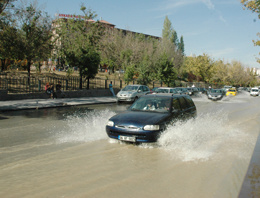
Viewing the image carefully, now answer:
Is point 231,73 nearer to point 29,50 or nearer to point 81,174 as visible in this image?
point 29,50

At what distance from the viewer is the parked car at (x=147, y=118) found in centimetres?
640

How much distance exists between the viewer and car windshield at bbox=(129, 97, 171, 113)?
759 cm

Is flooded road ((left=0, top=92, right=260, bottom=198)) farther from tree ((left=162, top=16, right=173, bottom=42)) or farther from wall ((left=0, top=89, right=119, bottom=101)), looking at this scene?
tree ((left=162, top=16, right=173, bottom=42))

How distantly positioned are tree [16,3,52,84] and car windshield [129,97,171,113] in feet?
51.5

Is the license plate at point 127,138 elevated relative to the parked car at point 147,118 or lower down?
lower down

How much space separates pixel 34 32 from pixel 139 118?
1846 centimetres

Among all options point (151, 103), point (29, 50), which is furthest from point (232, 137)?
point (29, 50)

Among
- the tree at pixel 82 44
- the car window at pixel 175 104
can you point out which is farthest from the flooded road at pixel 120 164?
the tree at pixel 82 44

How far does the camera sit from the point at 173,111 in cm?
749

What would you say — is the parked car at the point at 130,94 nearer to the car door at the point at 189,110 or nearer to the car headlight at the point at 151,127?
the car door at the point at 189,110

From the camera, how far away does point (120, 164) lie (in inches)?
208

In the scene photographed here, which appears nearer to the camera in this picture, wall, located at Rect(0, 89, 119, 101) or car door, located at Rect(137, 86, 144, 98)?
wall, located at Rect(0, 89, 119, 101)

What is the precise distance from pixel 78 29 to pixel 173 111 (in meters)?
24.6

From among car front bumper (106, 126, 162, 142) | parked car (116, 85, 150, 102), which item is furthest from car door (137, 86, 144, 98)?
car front bumper (106, 126, 162, 142)
